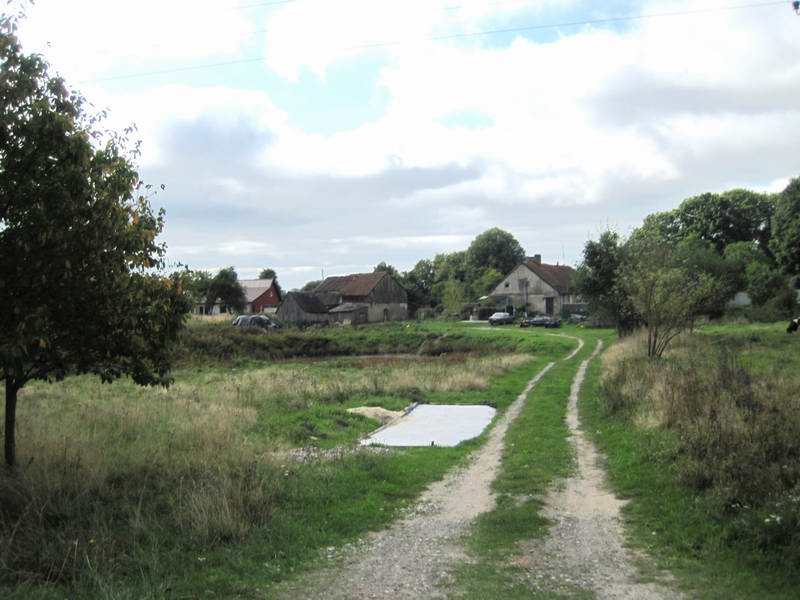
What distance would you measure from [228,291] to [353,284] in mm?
16361

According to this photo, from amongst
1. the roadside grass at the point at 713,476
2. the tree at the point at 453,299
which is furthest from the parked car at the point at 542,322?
the roadside grass at the point at 713,476

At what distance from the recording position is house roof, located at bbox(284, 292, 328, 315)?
7992cm

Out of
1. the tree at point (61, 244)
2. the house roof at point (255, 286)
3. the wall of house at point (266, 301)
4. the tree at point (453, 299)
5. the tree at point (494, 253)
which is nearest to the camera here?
the tree at point (61, 244)

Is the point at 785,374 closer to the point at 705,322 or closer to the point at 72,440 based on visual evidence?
the point at 72,440

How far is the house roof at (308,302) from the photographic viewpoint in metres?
79.9

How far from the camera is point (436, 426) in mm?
16969

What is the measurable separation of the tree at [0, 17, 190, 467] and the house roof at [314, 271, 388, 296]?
78.1m

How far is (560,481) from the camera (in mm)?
10766

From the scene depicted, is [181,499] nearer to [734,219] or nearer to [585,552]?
[585,552]

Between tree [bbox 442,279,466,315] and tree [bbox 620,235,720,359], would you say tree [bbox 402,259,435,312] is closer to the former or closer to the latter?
tree [bbox 442,279,466,315]

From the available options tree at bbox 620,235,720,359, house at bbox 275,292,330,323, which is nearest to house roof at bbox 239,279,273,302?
house at bbox 275,292,330,323

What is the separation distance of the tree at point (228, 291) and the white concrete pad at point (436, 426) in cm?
6439

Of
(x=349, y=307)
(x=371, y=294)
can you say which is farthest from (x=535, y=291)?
(x=349, y=307)

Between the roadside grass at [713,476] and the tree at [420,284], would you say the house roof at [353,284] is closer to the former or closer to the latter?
the tree at [420,284]
